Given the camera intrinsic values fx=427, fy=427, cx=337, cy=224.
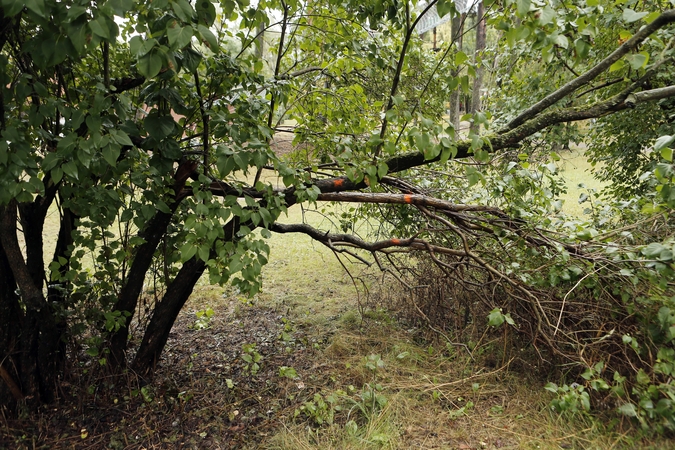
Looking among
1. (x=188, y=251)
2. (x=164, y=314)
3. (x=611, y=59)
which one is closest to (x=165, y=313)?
(x=164, y=314)

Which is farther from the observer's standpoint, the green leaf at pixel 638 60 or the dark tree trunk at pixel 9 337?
the dark tree trunk at pixel 9 337

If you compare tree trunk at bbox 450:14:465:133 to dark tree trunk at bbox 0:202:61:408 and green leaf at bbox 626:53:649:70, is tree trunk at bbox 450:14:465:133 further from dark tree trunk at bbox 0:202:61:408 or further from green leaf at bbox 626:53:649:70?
dark tree trunk at bbox 0:202:61:408

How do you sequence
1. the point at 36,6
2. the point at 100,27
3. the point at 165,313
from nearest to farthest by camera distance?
the point at 36,6 → the point at 100,27 → the point at 165,313

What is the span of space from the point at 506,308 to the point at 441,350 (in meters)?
0.76

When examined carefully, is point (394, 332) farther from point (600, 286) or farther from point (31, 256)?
point (31, 256)

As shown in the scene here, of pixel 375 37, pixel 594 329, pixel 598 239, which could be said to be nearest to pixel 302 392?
pixel 594 329

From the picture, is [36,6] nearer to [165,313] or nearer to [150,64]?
[150,64]

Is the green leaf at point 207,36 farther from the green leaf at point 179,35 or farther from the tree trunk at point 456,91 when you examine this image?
the tree trunk at point 456,91

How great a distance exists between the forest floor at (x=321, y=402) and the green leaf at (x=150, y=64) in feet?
7.90

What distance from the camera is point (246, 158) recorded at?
2029 millimetres

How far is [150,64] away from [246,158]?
0.62 m

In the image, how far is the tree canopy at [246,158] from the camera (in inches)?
70.9

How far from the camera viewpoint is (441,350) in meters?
3.86

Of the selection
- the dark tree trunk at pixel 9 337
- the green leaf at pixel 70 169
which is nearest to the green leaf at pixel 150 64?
the green leaf at pixel 70 169
